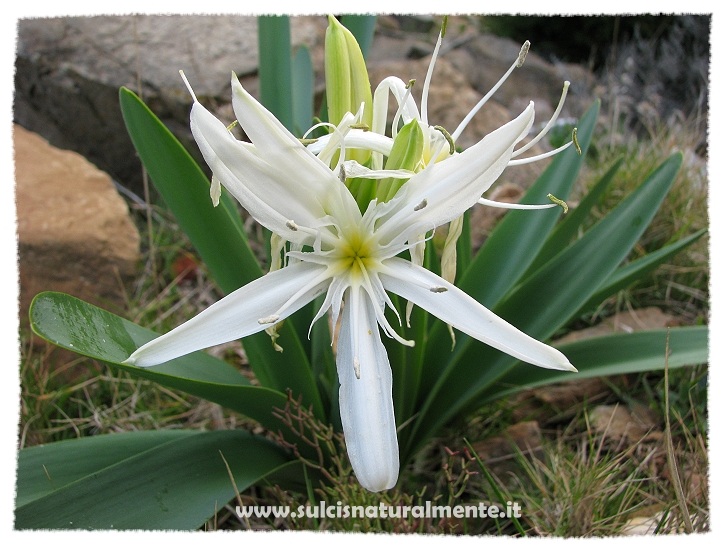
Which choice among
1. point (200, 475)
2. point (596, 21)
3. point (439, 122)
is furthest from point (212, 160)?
point (596, 21)

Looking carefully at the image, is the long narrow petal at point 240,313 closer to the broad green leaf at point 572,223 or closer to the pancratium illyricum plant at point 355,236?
the pancratium illyricum plant at point 355,236

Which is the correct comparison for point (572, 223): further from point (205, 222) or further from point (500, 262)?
point (205, 222)

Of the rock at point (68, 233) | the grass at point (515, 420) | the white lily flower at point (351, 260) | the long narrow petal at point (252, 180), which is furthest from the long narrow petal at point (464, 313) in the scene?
the rock at point (68, 233)

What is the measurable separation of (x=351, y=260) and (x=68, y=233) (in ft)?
3.70

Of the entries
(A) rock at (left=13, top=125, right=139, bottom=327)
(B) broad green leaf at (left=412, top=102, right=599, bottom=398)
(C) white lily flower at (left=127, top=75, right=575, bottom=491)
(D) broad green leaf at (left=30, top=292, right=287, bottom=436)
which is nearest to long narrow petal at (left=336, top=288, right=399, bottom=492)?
(C) white lily flower at (left=127, top=75, right=575, bottom=491)

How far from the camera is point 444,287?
780 mm

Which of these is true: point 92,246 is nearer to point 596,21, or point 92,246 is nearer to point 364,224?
point 364,224

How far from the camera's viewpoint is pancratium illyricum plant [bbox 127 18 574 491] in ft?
2.48

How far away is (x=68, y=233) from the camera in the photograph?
1.69 m

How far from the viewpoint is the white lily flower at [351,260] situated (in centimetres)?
75

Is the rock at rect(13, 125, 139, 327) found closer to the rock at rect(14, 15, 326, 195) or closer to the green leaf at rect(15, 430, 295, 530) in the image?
the rock at rect(14, 15, 326, 195)

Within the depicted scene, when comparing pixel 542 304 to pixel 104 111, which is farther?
pixel 104 111

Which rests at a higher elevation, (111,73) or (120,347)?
(111,73)

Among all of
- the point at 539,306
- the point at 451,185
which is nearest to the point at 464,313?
the point at 451,185
